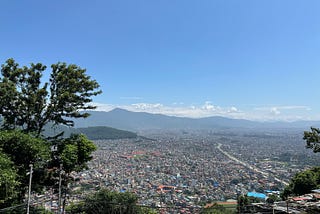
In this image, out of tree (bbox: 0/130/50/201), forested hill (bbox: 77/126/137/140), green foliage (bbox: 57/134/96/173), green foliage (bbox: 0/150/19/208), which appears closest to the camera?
green foliage (bbox: 0/150/19/208)

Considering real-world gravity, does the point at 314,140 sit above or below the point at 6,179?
above

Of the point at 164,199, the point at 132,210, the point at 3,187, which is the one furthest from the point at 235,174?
the point at 3,187

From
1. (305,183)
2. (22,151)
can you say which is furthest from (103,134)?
(22,151)

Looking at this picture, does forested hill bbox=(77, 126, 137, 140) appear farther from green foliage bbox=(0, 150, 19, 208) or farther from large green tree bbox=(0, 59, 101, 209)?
green foliage bbox=(0, 150, 19, 208)

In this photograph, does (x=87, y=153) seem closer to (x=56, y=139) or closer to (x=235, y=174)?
(x=56, y=139)

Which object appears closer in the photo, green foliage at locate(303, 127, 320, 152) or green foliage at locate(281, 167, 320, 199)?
green foliage at locate(281, 167, 320, 199)

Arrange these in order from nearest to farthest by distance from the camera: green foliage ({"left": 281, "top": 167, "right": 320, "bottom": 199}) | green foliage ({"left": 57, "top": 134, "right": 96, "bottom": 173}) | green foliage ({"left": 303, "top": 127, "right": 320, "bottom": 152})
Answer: green foliage ({"left": 57, "top": 134, "right": 96, "bottom": 173}) < green foliage ({"left": 281, "top": 167, "right": 320, "bottom": 199}) < green foliage ({"left": 303, "top": 127, "right": 320, "bottom": 152})

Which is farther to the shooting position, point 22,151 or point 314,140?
point 314,140

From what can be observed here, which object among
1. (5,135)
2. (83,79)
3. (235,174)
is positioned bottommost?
(235,174)

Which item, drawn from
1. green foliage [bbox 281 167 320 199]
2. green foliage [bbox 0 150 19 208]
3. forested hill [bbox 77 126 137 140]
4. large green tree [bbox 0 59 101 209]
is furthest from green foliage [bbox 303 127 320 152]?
forested hill [bbox 77 126 137 140]

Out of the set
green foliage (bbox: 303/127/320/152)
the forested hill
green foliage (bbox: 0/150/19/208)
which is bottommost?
the forested hill

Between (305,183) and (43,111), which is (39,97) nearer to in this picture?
(43,111)
